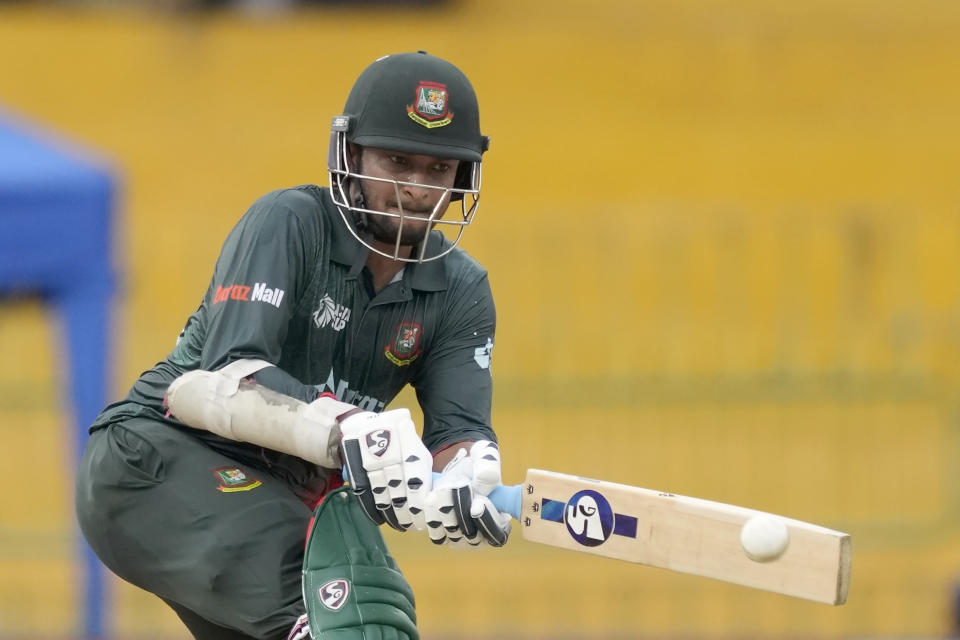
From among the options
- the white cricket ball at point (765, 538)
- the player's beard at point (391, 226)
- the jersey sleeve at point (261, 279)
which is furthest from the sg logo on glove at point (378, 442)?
the white cricket ball at point (765, 538)

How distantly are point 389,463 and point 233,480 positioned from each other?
51cm

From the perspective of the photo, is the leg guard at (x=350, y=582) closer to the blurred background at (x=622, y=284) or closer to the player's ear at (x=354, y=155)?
the player's ear at (x=354, y=155)

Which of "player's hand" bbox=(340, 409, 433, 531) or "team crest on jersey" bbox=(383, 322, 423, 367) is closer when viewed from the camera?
"player's hand" bbox=(340, 409, 433, 531)

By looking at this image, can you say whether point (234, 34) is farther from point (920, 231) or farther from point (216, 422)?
point (216, 422)

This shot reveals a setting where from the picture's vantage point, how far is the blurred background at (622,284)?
910 centimetres

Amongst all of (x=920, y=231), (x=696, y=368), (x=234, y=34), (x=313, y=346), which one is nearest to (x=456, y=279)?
(x=313, y=346)

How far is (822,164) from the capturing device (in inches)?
555

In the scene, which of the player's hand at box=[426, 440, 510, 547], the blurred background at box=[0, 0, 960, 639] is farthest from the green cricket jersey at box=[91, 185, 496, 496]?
the blurred background at box=[0, 0, 960, 639]

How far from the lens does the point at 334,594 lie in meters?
3.54

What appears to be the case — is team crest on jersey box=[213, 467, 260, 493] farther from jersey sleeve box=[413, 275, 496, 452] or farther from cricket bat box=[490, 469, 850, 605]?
cricket bat box=[490, 469, 850, 605]

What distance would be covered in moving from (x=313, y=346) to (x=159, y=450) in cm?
46

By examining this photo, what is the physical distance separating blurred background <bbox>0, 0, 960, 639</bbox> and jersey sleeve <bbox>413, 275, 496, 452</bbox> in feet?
13.2

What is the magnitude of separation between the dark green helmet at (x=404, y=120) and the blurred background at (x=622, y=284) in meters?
4.01

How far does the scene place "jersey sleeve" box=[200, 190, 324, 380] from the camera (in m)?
3.71
